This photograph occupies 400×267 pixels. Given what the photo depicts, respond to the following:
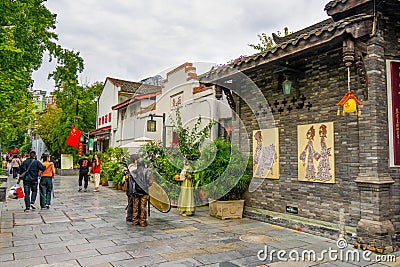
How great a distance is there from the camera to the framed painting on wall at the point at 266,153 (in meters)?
7.39

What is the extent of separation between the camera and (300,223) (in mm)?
6566

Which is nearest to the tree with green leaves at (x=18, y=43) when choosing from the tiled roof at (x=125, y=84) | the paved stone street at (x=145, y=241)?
the paved stone street at (x=145, y=241)

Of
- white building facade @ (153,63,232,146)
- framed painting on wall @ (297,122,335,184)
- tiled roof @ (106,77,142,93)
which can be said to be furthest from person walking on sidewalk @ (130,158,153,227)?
tiled roof @ (106,77,142,93)

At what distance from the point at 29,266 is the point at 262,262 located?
3183mm

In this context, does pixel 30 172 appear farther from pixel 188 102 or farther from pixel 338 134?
pixel 338 134

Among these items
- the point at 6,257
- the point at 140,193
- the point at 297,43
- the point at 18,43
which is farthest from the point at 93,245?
the point at 18,43

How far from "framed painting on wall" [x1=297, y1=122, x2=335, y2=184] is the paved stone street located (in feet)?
3.77

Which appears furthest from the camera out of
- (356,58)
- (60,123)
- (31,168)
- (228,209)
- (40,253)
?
(60,123)

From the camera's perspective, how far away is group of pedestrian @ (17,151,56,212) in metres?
8.89

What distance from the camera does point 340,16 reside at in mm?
6160

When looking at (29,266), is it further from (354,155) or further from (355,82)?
(355,82)

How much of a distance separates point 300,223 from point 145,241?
3066 mm

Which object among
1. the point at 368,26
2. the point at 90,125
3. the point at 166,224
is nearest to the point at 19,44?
the point at 166,224

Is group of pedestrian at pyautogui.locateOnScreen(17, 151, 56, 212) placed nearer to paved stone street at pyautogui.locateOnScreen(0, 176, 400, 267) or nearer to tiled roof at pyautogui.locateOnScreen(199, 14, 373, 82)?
paved stone street at pyautogui.locateOnScreen(0, 176, 400, 267)
